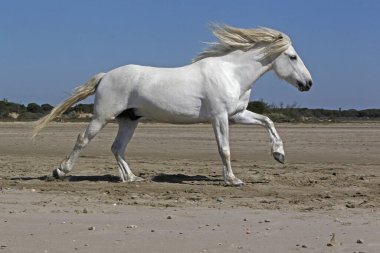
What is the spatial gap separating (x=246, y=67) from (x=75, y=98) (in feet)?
8.27

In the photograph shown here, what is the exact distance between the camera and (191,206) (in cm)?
952

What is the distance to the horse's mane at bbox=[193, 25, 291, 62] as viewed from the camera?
12242mm

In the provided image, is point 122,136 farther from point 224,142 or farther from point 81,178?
point 224,142

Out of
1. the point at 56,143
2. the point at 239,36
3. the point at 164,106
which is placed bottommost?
the point at 56,143

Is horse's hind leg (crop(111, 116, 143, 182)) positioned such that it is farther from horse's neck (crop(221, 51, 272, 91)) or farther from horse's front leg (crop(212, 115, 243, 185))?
horse's neck (crop(221, 51, 272, 91))

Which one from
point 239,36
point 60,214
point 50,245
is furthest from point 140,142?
point 50,245

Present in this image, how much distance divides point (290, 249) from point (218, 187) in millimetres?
4655

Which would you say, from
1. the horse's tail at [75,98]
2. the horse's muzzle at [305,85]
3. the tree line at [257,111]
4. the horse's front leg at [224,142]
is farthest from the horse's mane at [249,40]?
the tree line at [257,111]

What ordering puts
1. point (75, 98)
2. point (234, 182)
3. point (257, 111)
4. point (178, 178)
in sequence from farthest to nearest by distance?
point (257, 111) → point (178, 178) → point (75, 98) → point (234, 182)

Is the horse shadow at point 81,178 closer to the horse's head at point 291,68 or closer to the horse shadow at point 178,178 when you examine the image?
the horse shadow at point 178,178

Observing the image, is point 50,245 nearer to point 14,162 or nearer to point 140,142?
point 14,162

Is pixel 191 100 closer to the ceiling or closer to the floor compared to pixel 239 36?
closer to the floor

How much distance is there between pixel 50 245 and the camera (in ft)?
23.2

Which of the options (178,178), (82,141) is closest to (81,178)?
(82,141)
